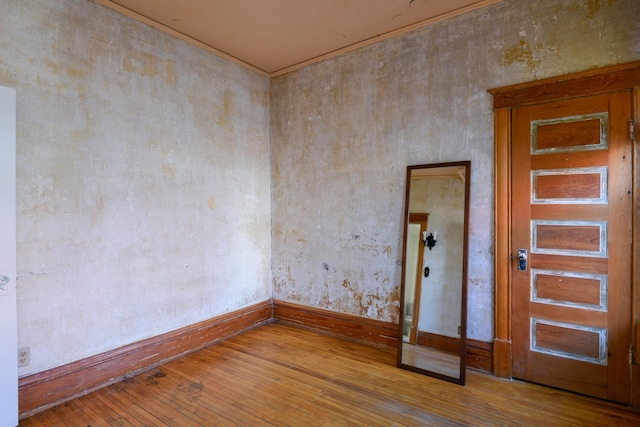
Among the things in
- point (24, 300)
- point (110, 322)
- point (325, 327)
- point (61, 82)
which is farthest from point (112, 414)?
point (61, 82)

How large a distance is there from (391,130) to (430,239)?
1.17 m

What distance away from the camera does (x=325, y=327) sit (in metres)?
3.89

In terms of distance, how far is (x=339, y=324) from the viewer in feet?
12.4

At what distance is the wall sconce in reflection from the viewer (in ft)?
10.4

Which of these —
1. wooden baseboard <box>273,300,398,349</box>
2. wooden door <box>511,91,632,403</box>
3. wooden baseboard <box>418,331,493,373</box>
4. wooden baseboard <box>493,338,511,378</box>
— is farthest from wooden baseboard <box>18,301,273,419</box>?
wooden door <box>511,91,632,403</box>

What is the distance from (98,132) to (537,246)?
373 centimetres

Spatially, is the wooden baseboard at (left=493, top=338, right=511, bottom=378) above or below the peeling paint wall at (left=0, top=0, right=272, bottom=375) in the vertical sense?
below

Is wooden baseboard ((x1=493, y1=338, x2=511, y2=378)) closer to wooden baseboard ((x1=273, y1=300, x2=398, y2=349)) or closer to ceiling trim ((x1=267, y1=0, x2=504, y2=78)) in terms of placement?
wooden baseboard ((x1=273, y1=300, x2=398, y2=349))

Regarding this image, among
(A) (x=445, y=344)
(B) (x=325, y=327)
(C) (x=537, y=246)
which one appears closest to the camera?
(C) (x=537, y=246)

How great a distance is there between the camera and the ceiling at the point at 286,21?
2893 millimetres

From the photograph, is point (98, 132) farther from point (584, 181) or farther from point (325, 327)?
point (584, 181)

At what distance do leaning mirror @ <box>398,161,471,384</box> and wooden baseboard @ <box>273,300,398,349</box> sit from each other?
1.07ft

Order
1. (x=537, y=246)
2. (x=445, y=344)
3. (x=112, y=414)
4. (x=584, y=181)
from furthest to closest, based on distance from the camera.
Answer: (x=445, y=344), (x=537, y=246), (x=584, y=181), (x=112, y=414)

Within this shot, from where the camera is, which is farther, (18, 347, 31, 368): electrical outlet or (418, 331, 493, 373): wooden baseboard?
(418, 331, 493, 373): wooden baseboard
